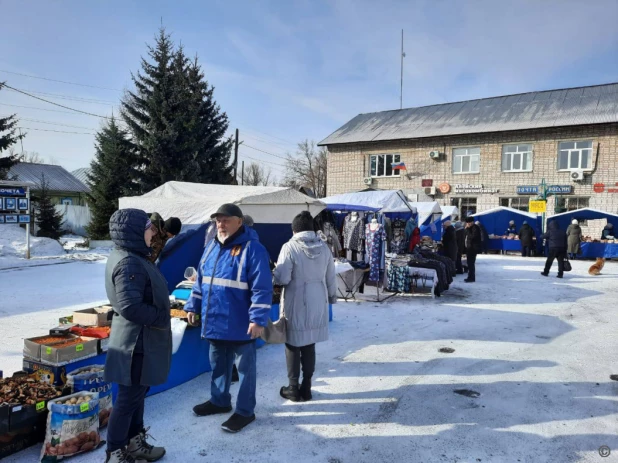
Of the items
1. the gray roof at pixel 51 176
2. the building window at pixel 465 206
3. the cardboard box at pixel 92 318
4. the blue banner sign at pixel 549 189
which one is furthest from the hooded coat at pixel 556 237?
the gray roof at pixel 51 176

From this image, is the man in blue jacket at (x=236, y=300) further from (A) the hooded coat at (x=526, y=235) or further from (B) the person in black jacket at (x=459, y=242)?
(A) the hooded coat at (x=526, y=235)

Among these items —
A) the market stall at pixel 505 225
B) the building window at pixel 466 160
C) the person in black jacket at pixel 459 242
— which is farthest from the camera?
the building window at pixel 466 160

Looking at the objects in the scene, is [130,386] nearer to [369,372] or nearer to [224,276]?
[224,276]

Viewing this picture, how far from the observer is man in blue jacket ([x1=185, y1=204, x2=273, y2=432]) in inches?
126

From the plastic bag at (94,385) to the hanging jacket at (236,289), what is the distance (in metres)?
0.82

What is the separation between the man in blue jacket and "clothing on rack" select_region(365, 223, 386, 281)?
18.2 feet

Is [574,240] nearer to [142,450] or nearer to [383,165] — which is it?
[383,165]

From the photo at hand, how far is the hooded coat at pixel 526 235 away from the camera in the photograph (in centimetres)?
1812

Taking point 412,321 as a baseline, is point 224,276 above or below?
above

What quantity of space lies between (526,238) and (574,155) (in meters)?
6.50

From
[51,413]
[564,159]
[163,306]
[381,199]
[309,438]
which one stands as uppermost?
[564,159]

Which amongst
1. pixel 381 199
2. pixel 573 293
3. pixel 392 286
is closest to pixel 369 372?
pixel 392 286

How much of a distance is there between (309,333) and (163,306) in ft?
4.61

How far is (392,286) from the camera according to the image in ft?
29.9
